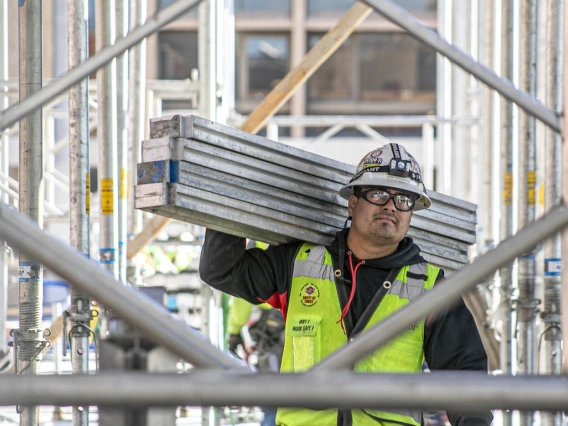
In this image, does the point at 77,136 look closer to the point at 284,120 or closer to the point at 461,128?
the point at 284,120

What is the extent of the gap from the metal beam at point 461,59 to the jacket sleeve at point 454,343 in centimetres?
146

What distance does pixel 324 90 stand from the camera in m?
32.4

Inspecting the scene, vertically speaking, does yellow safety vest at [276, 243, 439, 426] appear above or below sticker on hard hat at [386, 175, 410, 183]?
below

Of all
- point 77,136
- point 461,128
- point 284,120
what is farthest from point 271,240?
point 461,128

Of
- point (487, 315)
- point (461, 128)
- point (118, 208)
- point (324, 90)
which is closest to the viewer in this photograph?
point (118, 208)

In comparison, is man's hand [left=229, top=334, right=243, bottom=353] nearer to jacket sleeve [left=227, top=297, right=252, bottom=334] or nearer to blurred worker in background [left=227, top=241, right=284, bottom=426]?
jacket sleeve [left=227, top=297, right=252, bottom=334]

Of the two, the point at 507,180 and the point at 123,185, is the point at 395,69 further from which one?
the point at 507,180

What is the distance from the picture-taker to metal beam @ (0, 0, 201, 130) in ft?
9.29

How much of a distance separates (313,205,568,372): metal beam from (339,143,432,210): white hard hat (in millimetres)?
2063

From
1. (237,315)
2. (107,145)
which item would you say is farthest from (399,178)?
(237,315)

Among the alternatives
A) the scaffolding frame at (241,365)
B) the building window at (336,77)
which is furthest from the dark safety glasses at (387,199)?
the building window at (336,77)

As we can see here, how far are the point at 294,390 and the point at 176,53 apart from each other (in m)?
30.1

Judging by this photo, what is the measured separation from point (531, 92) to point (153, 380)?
5031 millimetres

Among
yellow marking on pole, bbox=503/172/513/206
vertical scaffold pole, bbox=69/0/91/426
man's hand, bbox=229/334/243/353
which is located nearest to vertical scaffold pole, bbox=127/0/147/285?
man's hand, bbox=229/334/243/353
